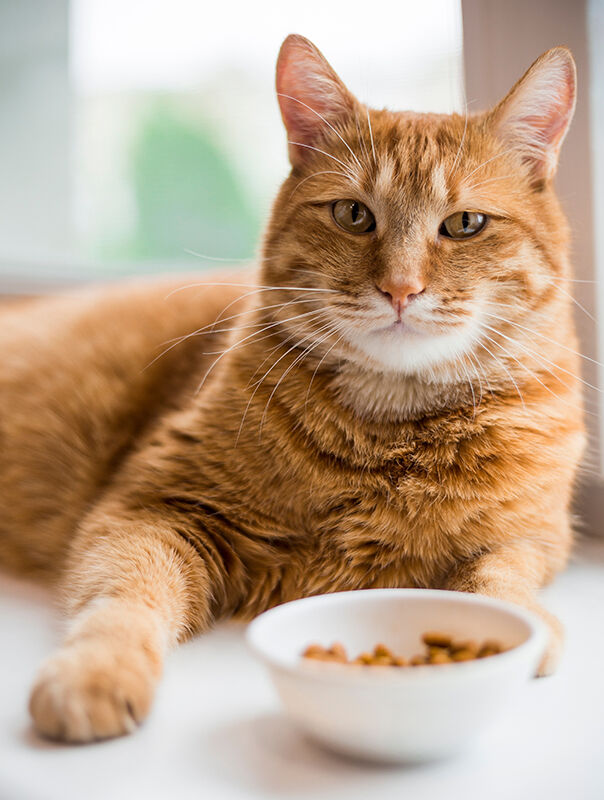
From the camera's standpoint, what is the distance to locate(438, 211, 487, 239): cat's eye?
147 cm

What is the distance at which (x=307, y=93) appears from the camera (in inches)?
64.2

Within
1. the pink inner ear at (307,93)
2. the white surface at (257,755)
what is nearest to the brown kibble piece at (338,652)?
the white surface at (257,755)

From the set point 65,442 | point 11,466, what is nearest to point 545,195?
point 65,442

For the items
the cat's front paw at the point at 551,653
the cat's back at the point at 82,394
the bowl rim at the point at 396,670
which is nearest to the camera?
the bowl rim at the point at 396,670

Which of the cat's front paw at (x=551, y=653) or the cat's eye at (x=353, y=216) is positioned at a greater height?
the cat's eye at (x=353, y=216)

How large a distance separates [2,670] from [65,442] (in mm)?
826

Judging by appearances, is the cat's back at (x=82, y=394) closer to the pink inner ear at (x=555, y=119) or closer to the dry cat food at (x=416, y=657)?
the pink inner ear at (x=555, y=119)

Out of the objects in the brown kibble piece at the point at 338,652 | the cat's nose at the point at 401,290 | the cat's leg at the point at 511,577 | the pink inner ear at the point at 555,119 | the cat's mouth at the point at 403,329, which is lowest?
the cat's leg at the point at 511,577

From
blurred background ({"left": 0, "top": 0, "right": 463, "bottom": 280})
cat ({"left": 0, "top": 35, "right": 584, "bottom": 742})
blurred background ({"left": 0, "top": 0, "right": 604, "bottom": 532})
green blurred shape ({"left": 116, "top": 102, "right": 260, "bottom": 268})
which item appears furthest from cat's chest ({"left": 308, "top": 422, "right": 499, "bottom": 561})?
green blurred shape ({"left": 116, "top": 102, "right": 260, "bottom": 268})

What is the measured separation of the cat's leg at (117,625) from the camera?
996 millimetres

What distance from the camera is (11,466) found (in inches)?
81.8

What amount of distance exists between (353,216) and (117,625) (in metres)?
0.86

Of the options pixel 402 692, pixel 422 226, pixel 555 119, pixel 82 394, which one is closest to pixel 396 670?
pixel 402 692

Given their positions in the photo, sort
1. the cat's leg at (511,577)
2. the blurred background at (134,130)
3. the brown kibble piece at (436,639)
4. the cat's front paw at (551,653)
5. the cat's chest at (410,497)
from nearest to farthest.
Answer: the brown kibble piece at (436,639)
the cat's front paw at (551,653)
the cat's leg at (511,577)
the cat's chest at (410,497)
the blurred background at (134,130)
